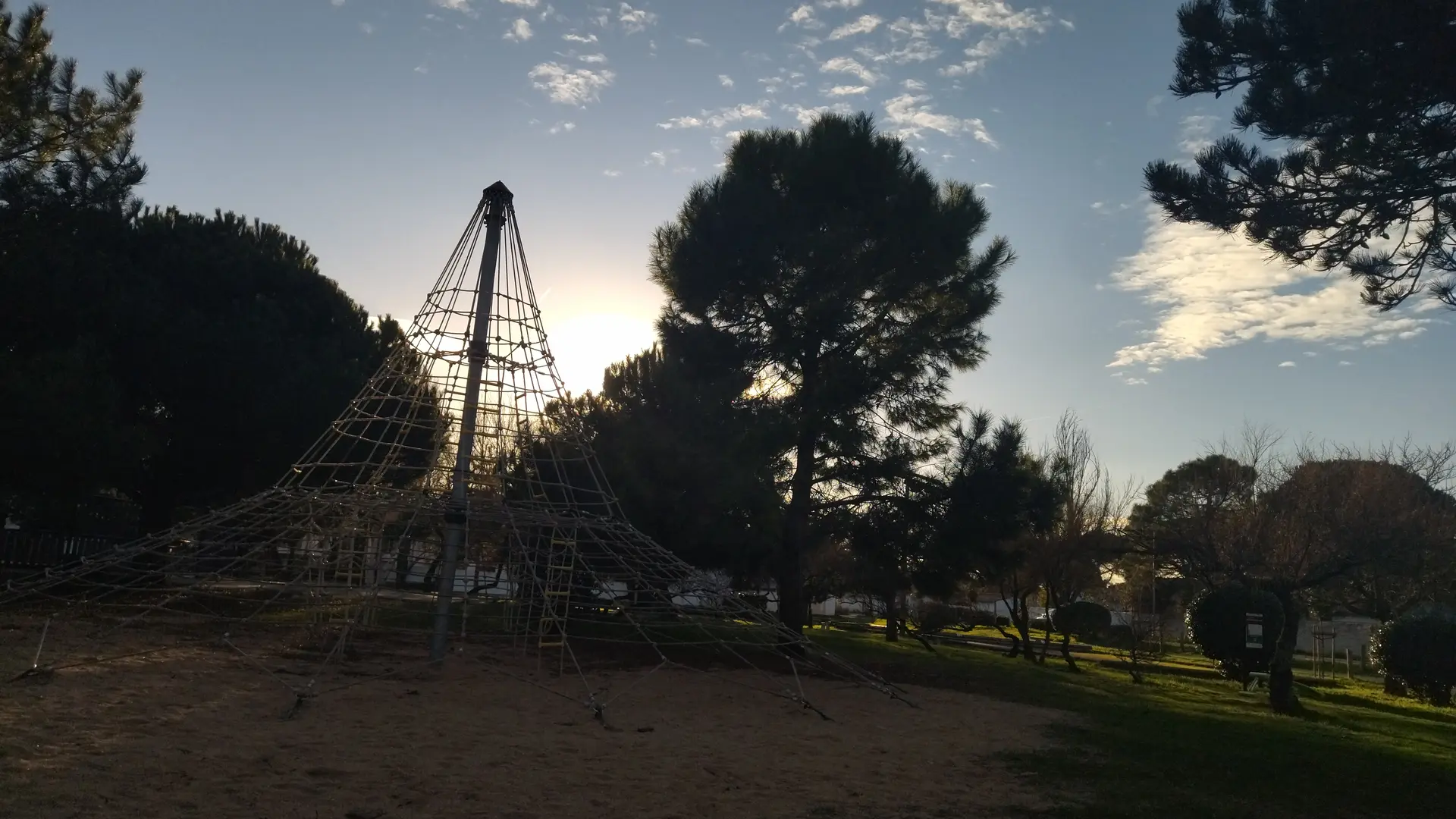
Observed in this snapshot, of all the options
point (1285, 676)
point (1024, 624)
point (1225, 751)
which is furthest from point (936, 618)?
point (1225, 751)

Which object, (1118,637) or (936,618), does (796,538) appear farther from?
(1118,637)

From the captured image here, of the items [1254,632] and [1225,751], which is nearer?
[1225,751]

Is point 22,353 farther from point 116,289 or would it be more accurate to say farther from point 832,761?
point 832,761

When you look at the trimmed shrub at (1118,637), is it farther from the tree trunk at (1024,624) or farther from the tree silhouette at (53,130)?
the tree silhouette at (53,130)

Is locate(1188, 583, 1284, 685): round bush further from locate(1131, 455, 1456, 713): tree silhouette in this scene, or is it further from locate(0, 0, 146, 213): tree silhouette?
locate(0, 0, 146, 213): tree silhouette

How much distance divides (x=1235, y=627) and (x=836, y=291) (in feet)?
28.1

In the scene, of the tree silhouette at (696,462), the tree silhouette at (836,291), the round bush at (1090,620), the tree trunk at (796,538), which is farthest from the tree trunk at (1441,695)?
the round bush at (1090,620)

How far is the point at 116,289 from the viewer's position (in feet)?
47.6

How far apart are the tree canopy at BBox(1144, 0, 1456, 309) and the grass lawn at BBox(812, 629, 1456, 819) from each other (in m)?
3.60

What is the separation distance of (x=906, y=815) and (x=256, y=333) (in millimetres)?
13904

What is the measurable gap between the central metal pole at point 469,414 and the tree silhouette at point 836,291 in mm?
4411

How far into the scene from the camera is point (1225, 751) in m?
8.26

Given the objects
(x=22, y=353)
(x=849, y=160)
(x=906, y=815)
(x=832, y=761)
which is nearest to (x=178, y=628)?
(x=22, y=353)

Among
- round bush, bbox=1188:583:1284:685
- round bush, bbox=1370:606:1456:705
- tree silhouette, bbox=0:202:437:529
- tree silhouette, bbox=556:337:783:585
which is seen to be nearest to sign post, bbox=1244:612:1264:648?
round bush, bbox=1188:583:1284:685
